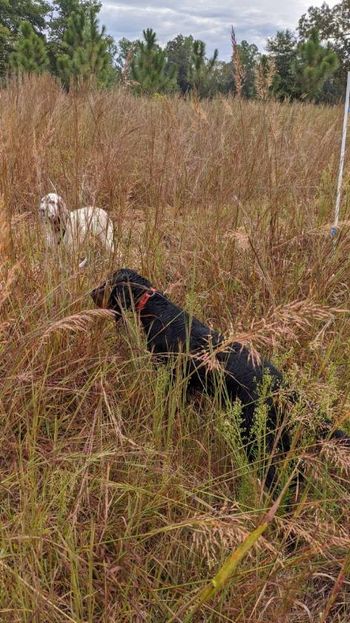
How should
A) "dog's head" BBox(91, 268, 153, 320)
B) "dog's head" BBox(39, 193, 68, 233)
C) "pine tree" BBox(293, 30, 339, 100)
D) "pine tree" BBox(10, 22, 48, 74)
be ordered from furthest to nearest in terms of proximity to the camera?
"pine tree" BBox(10, 22, 48, 74) < "pine tree" BBox(293, 30, 339, 100) < "dog's head" BBox(39, 193, 68, 233) < "dog's head" BBox(91, 268, 153, 320)

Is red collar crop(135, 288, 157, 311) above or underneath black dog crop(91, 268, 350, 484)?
above

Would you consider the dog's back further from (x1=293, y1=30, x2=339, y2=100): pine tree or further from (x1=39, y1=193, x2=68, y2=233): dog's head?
(x1=293, y1=30, x2=339, y2=100): pine tree

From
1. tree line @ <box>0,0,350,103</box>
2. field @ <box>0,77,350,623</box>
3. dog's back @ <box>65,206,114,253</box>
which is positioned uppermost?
tree line @ <box>0,0,350,103</box>

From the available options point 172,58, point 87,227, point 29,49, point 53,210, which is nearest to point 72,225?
point 87,227

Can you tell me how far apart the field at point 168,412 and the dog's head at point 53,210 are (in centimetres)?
9

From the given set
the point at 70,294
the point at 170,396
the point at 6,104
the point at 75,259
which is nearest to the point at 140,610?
the point at 170,396

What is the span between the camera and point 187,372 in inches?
54.4

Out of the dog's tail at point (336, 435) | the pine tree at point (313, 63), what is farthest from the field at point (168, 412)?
the pine tree at point (313, 63)

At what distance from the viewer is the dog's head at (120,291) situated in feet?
4.96

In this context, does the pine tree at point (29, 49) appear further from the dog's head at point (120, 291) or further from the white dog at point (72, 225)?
the dog's head at point (120, 291)

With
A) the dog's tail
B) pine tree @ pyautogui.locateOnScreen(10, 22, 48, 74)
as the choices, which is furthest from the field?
pine tree @ pyautogui.locateOnScreen(10, 22, 48, 74)

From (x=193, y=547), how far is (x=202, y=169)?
5.42 ft

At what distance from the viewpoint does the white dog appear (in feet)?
5.57

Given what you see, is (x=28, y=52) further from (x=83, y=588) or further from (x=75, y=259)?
(x=83, y=588)
